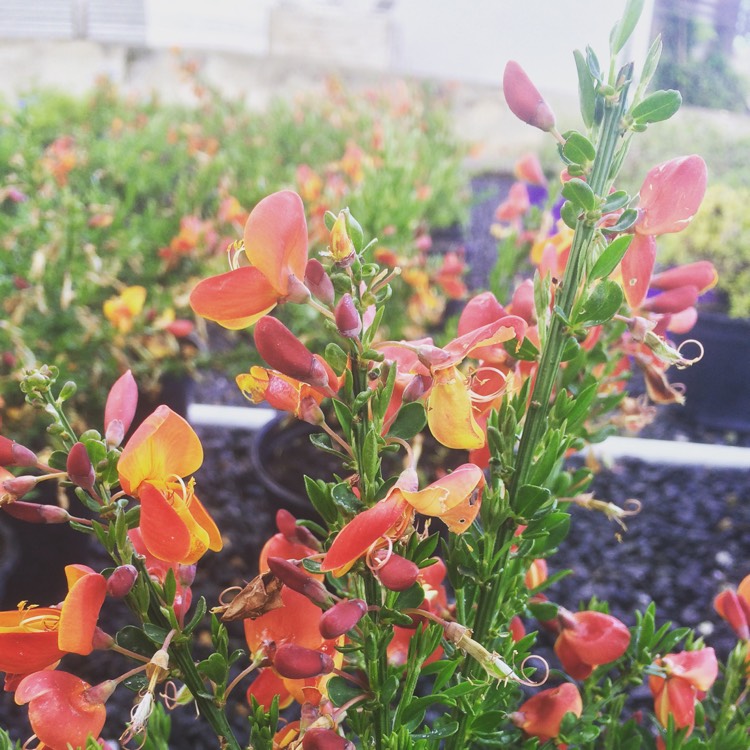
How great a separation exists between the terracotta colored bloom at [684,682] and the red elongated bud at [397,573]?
1.05 feet

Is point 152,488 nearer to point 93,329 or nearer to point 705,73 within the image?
point 93,329

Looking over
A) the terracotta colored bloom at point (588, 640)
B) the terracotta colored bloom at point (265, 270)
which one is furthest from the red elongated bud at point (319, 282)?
the terracotta colored bloom at point (588, 640)

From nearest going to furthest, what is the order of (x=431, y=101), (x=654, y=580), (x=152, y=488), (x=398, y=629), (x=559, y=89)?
(x=152, y=488), (x=398, y=629), (x=654, y=580), (x=431, y=101), (x=559, y=89)

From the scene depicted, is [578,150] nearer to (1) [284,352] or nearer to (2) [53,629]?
(1) [284,352]

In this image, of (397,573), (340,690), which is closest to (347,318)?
(397,573)

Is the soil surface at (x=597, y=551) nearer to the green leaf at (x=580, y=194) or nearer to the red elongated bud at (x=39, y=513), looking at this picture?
the red elongated bud at (x=39, y=513)

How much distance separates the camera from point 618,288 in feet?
1.50

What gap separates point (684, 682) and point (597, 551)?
1391mm

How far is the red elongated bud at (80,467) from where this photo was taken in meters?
0.41

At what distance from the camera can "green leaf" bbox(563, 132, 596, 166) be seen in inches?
17.7

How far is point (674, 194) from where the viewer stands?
462 millimetres

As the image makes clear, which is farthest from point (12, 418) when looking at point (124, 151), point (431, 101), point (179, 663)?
point (431, 101)

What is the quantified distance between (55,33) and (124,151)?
8.66m

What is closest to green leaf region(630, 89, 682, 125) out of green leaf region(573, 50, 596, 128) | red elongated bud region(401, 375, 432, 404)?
green leaf region(573, 50, 596, 128)
